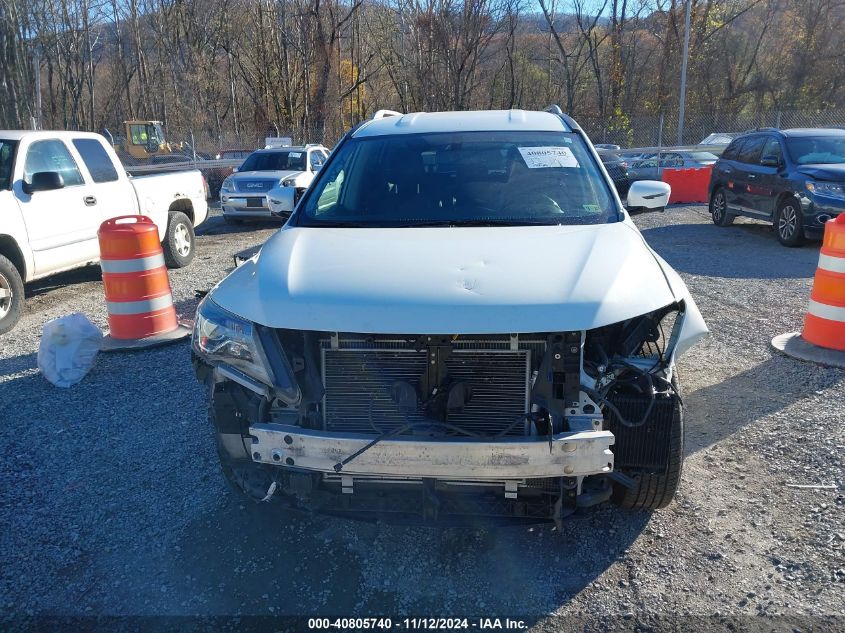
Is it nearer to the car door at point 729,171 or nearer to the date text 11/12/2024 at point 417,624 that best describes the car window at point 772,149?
the car door at point 729,171

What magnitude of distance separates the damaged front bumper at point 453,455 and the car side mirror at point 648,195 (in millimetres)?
2467

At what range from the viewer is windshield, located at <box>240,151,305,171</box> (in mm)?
15141

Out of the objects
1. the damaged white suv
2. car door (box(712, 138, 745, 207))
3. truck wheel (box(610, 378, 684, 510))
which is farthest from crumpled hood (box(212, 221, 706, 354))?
car door (box(712, 138, 745, 207))

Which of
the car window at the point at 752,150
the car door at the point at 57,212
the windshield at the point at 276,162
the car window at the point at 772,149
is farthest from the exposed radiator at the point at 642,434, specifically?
the windshield at the point at 276,162

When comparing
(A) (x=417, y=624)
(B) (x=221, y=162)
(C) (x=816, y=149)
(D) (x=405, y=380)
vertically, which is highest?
(C) (x=816, y=149)

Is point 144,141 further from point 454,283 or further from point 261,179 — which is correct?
point 454,283

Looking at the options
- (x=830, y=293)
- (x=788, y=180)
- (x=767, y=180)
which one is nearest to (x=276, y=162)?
(x=767, y=180)

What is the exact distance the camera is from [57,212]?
24.4ft

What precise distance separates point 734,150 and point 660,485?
11.9 metres

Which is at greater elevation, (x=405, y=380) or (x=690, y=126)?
(x=690, y=126)

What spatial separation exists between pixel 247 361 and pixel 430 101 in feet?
116

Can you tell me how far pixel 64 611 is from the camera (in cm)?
275

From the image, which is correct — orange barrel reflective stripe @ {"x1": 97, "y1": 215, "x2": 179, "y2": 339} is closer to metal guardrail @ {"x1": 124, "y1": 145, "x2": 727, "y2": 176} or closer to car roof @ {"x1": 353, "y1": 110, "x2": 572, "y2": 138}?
car roof @ {"x1": 353, "y1": 110, "x2": 572, "y2": 138}

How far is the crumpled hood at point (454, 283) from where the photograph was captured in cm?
254
